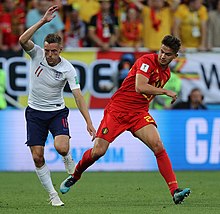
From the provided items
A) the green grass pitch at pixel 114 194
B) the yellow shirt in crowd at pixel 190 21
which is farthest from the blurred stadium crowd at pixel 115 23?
the green grass pitch at pixel 114 194

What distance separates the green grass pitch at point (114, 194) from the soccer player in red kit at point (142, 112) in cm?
49

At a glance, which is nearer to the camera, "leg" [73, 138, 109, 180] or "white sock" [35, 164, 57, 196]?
"white sock" [35, 164, 57, 196]

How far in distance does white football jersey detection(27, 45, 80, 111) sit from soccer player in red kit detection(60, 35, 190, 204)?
2.73ft

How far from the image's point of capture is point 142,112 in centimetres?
1111

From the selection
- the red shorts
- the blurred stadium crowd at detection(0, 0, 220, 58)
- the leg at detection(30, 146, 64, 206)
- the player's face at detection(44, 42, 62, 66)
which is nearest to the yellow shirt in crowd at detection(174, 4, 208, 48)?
the blurred stadium crowd at detection(0, 0, 220, 58)

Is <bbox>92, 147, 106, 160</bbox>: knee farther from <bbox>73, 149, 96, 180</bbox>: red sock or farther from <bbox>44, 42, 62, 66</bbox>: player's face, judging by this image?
<bbox>44, 42, 62, 66</bbox>: player's face

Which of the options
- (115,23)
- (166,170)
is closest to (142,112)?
(166,170)

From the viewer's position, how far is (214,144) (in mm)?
17547

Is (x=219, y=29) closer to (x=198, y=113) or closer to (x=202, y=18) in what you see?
(x=202, y=18)

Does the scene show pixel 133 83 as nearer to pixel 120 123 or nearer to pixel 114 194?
pixel 120 123

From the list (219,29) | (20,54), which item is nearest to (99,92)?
(20,54)

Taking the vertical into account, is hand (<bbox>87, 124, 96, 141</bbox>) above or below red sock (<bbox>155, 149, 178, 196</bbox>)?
above

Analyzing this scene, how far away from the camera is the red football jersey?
425 inches

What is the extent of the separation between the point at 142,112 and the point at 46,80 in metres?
1.45
